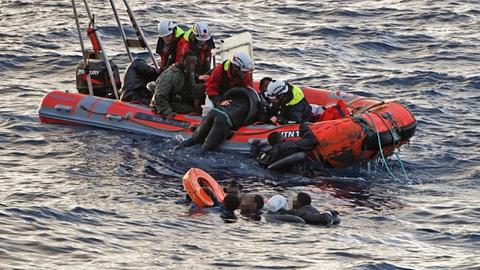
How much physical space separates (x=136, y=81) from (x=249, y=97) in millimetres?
2447

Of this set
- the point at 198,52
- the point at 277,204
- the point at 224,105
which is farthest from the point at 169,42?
the point at 277,204

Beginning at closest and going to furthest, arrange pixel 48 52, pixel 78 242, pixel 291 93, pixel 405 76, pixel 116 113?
pixel 78 242
pixel 291 93
pixel 116 113
pixel 405 76
pixel 48 52

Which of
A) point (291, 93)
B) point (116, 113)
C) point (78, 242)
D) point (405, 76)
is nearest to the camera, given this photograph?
point (78, 242)

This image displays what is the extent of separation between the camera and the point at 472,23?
28.0 meters

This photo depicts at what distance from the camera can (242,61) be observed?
58.1 feet

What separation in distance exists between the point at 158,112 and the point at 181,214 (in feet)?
14.3

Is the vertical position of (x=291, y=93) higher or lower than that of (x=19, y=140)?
higher

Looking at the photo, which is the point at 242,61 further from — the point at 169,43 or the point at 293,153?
the point at 169,43

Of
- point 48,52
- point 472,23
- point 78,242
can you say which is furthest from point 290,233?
point 472,23

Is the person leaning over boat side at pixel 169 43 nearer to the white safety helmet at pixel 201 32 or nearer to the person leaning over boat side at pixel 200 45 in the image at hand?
the person leaning over boat side at pixel 200 45

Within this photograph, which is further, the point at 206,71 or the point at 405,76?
the point at 405,76

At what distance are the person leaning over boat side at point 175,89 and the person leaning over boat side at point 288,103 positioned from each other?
4.84 ft

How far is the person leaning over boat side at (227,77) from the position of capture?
58.5 ft

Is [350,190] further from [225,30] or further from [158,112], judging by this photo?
[225,30]
